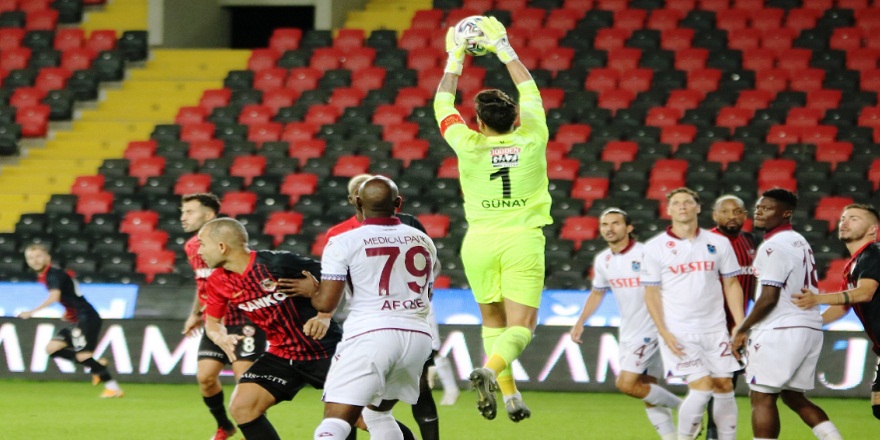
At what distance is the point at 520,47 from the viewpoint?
20.4 metres

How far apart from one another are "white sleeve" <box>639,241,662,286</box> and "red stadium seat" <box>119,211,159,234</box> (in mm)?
10847

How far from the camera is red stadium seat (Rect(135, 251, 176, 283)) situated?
17.3 m

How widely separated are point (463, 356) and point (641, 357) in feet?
13.2

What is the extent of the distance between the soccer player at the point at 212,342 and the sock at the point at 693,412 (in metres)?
3.07

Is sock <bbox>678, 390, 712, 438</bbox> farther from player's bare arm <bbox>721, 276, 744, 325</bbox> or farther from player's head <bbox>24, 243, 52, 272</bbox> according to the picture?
player's head <bbox>24, 243, 52, 272</bbox>

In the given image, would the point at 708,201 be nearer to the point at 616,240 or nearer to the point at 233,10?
the point at 616,240

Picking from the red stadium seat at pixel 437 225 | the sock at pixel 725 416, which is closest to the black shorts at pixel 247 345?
the sock at pixel 725 416

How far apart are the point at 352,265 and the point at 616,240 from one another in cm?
449

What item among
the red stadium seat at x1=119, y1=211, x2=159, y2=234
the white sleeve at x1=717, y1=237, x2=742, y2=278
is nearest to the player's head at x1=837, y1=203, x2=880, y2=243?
the white sleeve at x1=717, y1=237, x2=742, y2=278

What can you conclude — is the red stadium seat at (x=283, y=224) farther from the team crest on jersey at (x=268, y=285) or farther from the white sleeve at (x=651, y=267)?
the team crest on jersey at (x=268, y=285)

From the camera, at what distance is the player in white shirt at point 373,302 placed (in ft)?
20.6

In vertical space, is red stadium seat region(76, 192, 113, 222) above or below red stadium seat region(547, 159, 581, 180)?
below

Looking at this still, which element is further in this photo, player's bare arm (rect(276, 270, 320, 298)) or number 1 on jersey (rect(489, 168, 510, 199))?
number 1 on jersey (rect(489, 168, 510, 199))

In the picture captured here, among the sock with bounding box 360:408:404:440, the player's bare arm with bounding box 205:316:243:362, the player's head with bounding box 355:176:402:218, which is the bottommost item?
the sock with bounding box 360:408:404:440
